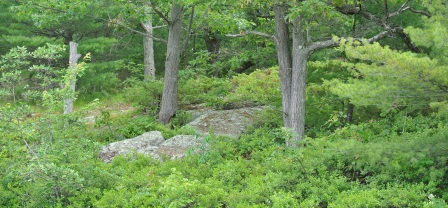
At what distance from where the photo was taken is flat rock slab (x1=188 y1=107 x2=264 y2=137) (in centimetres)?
1064

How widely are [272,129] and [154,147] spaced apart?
232cm

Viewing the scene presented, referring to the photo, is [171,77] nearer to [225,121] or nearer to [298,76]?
[225,121]

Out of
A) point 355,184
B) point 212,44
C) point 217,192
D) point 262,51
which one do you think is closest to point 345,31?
point 262,51

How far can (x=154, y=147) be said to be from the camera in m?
9.52

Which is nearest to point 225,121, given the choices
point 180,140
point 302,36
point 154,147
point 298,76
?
point 180,140

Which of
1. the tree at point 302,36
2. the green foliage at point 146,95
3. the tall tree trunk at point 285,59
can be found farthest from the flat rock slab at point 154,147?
the green foliage at point 146,95

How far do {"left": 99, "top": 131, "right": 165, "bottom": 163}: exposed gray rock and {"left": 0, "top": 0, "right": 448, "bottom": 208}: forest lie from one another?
411 millimetres

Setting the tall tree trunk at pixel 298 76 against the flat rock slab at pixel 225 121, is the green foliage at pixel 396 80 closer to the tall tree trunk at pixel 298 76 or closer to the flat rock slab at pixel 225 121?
the tall tree trunk at pixel 298 76

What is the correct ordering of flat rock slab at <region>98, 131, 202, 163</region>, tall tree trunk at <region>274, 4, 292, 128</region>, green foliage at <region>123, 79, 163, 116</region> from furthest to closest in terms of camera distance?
green foliage at <region>123, 79, 163, 116</region> → tall tree trunk at <region>274, 4, 292, 128</region> → flat rock slab at <region>98, 131, 202, 163</region>

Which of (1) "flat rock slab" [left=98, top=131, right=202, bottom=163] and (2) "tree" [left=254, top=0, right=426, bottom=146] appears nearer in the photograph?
(2) "tree" [left=254, top=0, right=426, bottom=146]

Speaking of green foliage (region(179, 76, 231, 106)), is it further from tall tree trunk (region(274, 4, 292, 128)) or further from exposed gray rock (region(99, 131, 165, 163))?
tall tree trunk (region(274, 4, 292, 128))

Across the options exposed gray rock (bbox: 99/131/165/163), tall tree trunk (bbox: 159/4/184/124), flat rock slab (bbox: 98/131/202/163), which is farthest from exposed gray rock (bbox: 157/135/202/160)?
tall tree trunk (bbox: 159/4/184/124)

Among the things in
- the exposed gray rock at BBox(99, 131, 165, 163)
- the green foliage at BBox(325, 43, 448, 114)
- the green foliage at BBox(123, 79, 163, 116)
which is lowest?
the exposed gray rock at BBox(99, 131, 165, 163)

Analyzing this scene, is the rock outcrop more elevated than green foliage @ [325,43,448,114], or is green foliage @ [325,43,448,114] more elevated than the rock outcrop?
green foliage @ [325,43,448,114]
